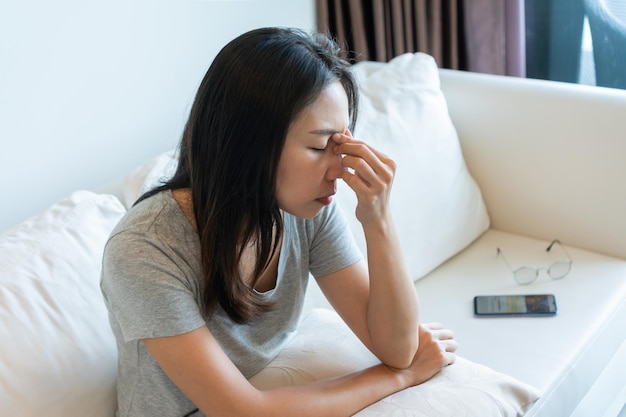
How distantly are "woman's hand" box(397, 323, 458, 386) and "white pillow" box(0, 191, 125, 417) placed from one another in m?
0.51

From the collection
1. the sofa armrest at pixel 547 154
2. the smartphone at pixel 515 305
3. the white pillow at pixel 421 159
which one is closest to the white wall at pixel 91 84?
the white pillow at pixel 421 159

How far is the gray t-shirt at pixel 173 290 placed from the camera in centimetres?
118

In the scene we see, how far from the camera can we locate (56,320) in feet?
4.39

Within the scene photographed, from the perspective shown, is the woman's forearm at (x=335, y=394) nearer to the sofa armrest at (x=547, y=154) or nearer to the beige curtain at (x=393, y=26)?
the sofa armrest at (x=547, y=154)

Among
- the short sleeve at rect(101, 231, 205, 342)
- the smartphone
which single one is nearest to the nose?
the short sleeve at rect(101, 231, 205, 342)

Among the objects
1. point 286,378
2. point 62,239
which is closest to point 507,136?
point 286,378

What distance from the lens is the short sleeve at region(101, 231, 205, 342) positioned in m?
1.17

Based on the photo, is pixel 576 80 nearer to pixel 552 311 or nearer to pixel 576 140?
pixel 576 140

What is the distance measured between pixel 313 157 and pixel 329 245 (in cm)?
26

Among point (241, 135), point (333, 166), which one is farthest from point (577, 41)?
point (241, 135)

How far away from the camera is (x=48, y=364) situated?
4.26ft

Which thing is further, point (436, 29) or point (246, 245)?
point (436, 29)

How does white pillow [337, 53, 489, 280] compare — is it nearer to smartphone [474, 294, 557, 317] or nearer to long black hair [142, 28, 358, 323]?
smartphone [474, 294, 557, 317]

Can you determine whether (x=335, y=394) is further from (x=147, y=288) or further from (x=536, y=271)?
(x=536, y=271)
